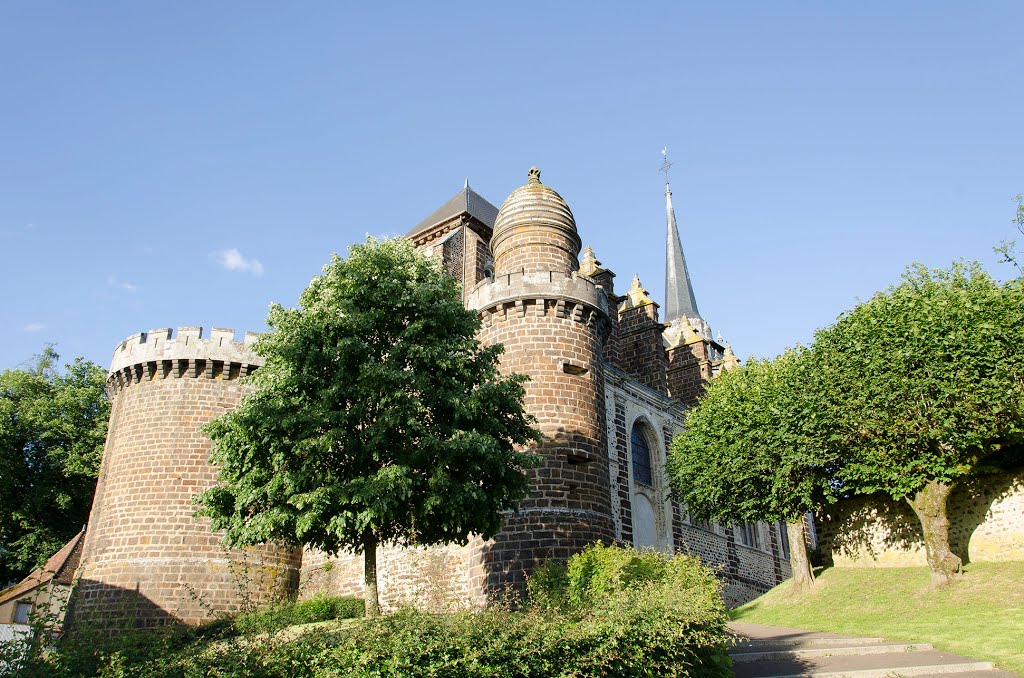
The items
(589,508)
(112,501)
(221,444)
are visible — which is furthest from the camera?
(112,501)

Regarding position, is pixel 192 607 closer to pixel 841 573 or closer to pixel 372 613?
pixel 372 613

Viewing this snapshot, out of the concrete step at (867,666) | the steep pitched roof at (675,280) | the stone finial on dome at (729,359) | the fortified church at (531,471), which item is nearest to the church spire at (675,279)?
the steep pitched roof at (675,280)

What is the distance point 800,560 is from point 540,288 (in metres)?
10.5

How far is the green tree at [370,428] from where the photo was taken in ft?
42.6

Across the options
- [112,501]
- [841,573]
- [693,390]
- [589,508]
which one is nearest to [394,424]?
[589,508]

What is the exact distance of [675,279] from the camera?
193ft

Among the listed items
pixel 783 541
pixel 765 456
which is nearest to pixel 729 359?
pixel 783 541

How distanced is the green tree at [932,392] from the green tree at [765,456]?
0.83m

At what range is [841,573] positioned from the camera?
2061cm

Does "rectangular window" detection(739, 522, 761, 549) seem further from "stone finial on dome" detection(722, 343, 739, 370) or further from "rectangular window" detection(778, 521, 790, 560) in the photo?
"stone finial on dome" detection(722, 343, 739, 370)

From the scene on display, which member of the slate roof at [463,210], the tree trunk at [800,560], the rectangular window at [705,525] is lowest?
the tree trunk at [800,560]

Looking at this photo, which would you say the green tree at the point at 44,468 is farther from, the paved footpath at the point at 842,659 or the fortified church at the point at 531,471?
the paved footpath at the point at 842,659

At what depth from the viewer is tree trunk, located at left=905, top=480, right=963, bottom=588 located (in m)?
16.7

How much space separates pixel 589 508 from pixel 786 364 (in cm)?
826
